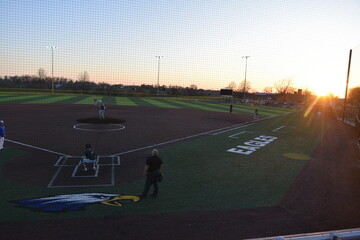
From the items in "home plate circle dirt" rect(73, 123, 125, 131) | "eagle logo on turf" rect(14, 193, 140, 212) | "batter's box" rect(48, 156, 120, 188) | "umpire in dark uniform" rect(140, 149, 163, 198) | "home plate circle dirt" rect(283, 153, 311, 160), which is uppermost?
"umpire in dark uniform" rect(140, 149, 163, 198)

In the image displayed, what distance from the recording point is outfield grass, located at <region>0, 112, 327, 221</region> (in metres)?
6.50

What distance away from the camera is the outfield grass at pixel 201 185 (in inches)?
256

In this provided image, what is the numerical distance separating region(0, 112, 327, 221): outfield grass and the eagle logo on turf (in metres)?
0.23

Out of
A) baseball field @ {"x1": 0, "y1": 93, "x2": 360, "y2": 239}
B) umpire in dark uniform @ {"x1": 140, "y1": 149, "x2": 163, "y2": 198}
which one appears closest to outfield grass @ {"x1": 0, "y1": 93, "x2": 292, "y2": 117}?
baseball field @ {"x1": 0, "y1": 93, "x2": 360, "y2": 239}

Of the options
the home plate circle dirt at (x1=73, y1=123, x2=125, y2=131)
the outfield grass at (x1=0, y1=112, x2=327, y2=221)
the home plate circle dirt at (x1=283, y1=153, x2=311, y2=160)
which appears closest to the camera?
the outfield grass at (x1=0, y1=112, x2=327, y2=221)

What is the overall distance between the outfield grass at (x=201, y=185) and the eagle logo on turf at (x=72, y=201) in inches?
9.0

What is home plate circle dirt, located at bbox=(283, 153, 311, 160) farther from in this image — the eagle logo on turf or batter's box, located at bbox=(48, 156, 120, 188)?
the eagle logo on turf

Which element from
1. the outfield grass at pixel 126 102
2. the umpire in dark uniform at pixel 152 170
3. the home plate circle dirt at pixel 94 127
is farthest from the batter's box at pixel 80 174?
the outfield grass at pixel 126 102

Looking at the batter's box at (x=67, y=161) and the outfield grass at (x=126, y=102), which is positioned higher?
the outfield grass at (x=126, y=102)

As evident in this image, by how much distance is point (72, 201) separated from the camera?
6.81 m

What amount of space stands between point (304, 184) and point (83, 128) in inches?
591

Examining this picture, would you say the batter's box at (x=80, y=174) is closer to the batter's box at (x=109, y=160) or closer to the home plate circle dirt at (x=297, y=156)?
the batter's box at (x=109, y=160)

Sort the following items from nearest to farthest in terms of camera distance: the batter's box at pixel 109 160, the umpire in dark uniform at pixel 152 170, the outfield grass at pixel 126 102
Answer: the umpire in dark uniform at pixel 152 170 → the batter's box at pixel 109 160 → the outfield grass at pixel 126 102

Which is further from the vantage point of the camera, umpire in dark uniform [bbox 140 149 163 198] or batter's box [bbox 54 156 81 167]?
batter's box [bbox 54 156 81 167]
